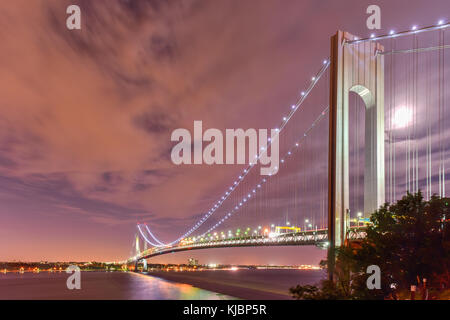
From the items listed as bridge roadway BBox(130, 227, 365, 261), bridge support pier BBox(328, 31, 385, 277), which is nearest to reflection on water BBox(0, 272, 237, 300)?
bridge roadway BBox(130, 227, 365, 261)

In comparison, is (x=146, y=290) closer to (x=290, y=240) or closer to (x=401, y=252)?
(x=290, y=240)

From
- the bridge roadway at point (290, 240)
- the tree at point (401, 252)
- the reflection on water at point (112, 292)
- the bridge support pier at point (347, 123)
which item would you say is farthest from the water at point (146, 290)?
the tree at point (401, 252)

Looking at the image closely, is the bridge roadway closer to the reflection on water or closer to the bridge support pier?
the bridge support pier

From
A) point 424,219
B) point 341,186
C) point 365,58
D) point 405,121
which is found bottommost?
point 424,219
